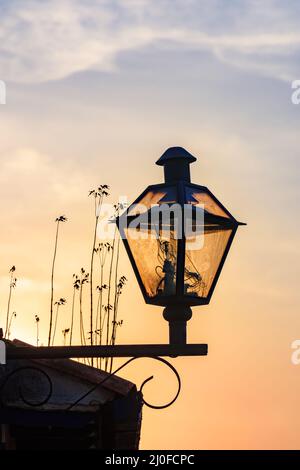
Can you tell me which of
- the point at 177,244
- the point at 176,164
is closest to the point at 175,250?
the point at 177,244

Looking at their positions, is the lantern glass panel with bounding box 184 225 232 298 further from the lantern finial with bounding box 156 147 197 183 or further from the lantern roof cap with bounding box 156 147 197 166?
the lantern roof cap with bounding box 156 147 197 166

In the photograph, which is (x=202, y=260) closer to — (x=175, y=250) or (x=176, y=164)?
(x=175, y=250)

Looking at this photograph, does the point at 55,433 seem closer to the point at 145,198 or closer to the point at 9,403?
the point at 9,403

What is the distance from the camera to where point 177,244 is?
5492 millimetres

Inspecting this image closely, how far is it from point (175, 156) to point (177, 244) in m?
0.72

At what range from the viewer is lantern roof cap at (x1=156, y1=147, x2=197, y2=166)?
596 cm

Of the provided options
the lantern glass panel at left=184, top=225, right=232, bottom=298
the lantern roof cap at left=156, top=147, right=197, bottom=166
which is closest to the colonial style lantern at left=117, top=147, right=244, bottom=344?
Result: the lantern glass panel at left=184, top=225, right=232, bottom=298

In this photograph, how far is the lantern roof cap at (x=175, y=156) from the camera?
5.96 m

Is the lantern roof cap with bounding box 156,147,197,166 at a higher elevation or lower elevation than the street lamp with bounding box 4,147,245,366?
higher

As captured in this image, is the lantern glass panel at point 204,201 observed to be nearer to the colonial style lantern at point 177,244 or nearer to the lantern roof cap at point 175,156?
the colonial style lantern at point 177,244

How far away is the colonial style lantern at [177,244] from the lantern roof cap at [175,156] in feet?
0.75

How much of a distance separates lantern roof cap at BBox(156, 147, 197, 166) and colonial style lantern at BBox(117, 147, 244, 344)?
9.0 inches

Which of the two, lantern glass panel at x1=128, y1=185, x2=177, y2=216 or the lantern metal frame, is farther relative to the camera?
lantern glass panel at x1=128, y1=185, x2=177, y2=216
